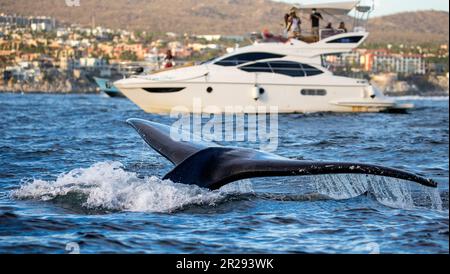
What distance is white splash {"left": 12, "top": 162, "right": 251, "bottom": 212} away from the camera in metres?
9.31

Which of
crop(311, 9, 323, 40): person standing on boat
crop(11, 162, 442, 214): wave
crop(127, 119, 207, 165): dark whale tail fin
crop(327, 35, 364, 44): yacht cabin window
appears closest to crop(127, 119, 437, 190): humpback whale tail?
crop(127, 119, 207, 165): dark whale tail fin

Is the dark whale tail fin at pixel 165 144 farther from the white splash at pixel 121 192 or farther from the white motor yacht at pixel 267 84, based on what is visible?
the white motor yacht at pixel 267 84

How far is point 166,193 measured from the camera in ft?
31.1

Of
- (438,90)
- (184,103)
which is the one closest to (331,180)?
(184,103)

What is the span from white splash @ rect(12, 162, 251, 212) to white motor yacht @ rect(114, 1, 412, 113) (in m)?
23.3

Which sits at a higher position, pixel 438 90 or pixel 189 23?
pixel 189 23

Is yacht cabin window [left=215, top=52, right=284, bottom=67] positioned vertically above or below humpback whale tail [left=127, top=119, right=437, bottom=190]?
above

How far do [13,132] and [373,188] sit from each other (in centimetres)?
1421

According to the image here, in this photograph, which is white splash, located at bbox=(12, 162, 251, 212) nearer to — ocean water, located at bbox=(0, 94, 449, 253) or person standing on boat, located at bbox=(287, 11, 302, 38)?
ocean water, located at bbox=(0, 94, 449, 253)

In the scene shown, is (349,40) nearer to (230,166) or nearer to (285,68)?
(285,68)

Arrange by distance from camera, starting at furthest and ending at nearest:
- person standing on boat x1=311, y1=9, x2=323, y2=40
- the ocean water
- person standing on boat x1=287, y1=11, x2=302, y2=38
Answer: person standing on boat x1=311, y1=9, x2=323, y2=40, person standing on boat x1=287, y1=11, x2=302, y2=38, the ocean water

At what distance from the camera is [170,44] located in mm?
175250
